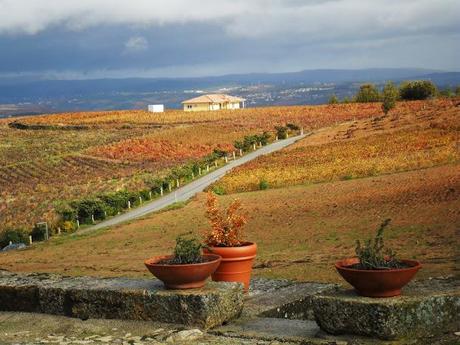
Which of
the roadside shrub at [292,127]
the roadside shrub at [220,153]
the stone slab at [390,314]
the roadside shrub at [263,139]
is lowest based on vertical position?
the roadside shrub at [220,153]

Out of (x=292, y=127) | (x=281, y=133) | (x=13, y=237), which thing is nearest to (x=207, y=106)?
Answer: (x=292, y=127)

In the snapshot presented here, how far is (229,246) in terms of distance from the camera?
10.6 m

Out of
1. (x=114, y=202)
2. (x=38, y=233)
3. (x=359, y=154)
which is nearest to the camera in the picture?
(x=38, y=233)

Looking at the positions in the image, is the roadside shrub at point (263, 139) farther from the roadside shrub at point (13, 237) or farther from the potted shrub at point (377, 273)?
the potted shrub at point (377, 273)

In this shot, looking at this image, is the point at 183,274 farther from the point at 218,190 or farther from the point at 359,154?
the point at 359,154

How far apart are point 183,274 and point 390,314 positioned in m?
2.47

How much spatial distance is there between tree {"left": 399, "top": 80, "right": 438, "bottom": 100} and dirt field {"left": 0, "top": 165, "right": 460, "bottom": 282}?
90262 mm

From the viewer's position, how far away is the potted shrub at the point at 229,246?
10.4 metres

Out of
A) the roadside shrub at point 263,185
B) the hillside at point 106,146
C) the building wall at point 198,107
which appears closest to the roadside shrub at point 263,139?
the hillside at point 106,146

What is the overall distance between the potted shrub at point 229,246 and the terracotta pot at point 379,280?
126 inches

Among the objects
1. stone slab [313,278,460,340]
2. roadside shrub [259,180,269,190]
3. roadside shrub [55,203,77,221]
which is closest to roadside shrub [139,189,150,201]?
roadside shrub [55,203,77,221]

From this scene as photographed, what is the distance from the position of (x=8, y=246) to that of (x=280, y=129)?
5915 centimetres

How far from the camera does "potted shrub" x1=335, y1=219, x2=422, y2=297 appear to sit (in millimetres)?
7242

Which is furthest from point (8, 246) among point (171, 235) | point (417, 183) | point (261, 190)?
point (417, 183)
